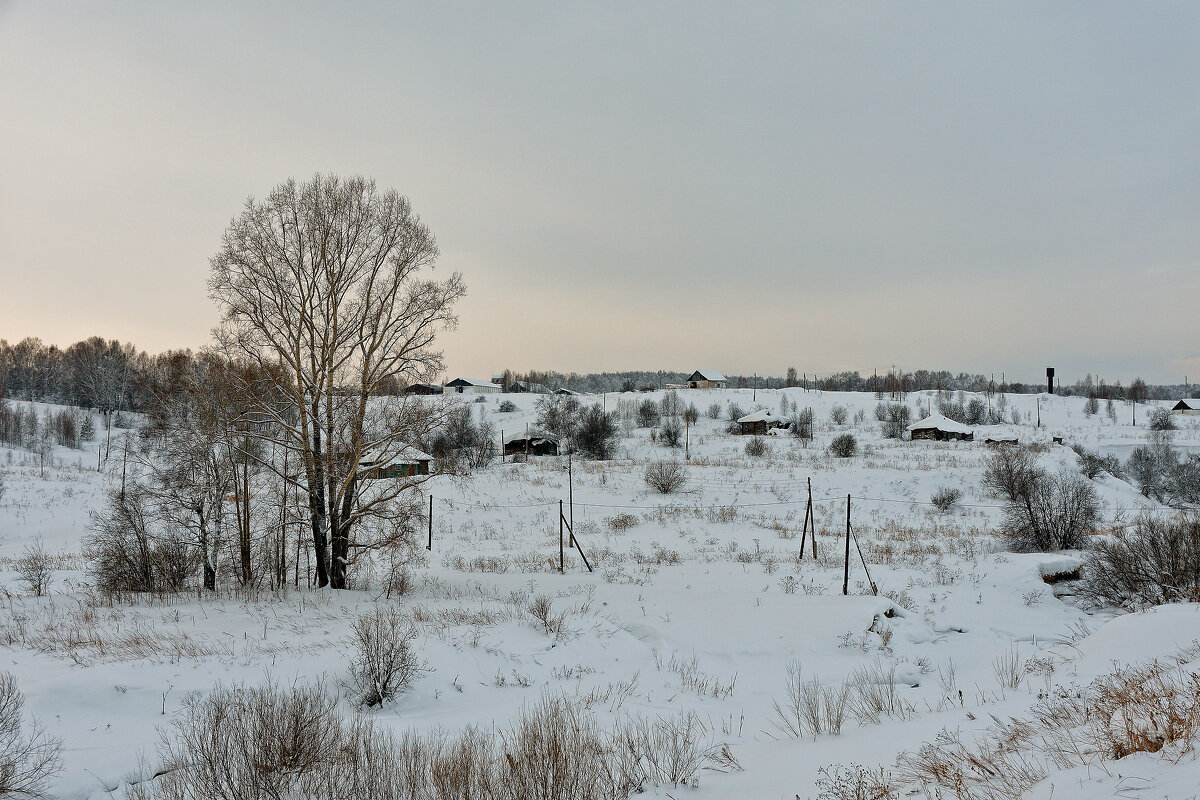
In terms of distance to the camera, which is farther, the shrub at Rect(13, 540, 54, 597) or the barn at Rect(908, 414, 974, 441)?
the barn at Rect(908, 414, 974, 441)

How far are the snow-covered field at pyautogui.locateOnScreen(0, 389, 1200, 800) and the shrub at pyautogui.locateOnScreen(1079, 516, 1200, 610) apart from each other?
856mm

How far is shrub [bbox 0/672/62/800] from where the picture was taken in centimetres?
513

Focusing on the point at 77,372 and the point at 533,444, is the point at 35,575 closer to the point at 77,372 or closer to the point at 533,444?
the point at 533,444

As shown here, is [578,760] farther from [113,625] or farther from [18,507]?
[18,507]

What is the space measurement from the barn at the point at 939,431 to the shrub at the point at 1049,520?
39992 millimetres

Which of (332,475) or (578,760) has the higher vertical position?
(332,475)

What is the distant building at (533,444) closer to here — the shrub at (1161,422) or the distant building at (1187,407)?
the shrub at (1161,422)

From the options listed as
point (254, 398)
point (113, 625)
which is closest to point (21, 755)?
point (113, 625)

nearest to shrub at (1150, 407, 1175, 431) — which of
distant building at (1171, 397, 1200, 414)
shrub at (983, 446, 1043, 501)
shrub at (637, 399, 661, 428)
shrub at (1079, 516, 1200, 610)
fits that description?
distant building at (1171, 397, 1200, 414)

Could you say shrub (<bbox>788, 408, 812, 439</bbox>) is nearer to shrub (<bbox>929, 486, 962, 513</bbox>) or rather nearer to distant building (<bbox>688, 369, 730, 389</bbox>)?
shrub (<bbox>929, 486, 962, 513</bbox>)

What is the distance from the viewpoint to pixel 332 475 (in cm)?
1575

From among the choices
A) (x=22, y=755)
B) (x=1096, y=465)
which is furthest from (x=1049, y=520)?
(x=22, y=755)

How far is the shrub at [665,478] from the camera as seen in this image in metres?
34.5

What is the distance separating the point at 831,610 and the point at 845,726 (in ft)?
18.2
